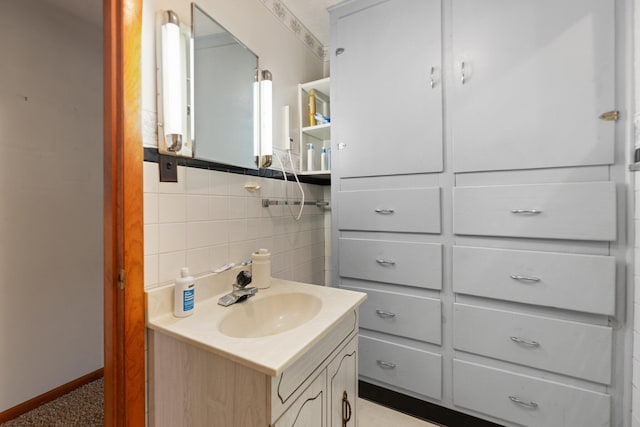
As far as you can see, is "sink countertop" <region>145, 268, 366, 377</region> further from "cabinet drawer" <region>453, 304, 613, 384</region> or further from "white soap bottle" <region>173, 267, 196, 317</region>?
"cabinet drawer" <region>453, 304, 613, 384</region>

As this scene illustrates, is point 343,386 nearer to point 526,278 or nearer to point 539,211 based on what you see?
point 526,278

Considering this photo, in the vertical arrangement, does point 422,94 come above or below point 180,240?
above

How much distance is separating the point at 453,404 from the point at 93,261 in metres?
2.26

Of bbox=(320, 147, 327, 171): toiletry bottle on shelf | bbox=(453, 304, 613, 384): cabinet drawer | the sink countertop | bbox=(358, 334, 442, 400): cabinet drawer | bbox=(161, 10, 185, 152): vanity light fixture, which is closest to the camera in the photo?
the sink countertop

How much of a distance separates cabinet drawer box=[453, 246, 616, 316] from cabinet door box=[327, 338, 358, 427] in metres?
0.61

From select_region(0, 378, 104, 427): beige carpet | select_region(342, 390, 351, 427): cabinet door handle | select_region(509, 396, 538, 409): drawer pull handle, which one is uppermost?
select_region(342, 390, 351, 427): cabinet door handle

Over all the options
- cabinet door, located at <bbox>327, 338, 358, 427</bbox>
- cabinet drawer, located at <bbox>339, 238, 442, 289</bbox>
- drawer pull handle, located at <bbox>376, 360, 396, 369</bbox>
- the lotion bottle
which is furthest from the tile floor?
the lotion bottle

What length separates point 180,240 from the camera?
3.27 ft

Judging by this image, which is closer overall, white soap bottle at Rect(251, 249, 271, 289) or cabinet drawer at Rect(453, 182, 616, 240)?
cabinet drawer at Rect(453, 182, 616, 240)

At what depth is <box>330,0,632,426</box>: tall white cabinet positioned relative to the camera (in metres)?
1.02

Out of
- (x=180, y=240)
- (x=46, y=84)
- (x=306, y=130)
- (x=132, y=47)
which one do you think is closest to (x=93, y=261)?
(x=46, y=84)

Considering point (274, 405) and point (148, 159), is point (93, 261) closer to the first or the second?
point (148, 159)

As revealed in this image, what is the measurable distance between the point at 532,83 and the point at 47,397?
9.62ft

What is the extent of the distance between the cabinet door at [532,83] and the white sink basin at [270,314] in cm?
96
